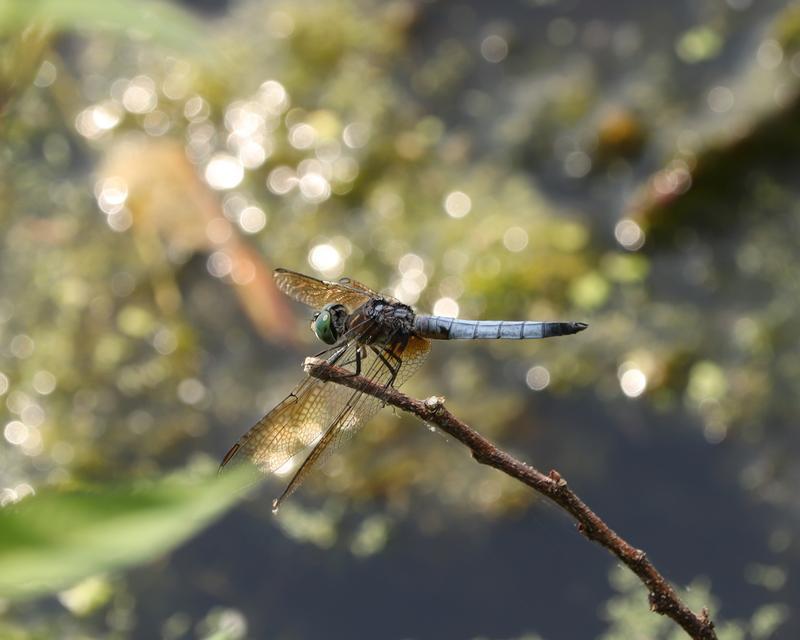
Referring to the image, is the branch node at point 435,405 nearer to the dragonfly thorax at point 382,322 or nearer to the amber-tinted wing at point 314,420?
the amber-tinted wing at point 314,420

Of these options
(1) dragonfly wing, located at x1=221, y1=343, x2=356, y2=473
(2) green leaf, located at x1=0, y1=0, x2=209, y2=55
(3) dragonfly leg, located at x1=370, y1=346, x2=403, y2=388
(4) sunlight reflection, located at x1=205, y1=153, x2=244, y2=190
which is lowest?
(2) green leaf, located at x1=0, y1=0, x2=209, y2=55

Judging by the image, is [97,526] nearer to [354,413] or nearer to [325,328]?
[354,413]

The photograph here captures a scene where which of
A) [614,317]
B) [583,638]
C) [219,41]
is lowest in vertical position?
[583,638]

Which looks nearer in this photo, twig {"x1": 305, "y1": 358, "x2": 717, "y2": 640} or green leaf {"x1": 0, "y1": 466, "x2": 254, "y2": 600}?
green leaf {"x1": 0, "y1": 466, "x2": 254, "y2": 600}

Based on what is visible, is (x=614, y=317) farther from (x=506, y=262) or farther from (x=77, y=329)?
(x=77, y=329)

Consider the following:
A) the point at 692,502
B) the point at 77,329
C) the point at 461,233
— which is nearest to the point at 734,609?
the point at 692,502

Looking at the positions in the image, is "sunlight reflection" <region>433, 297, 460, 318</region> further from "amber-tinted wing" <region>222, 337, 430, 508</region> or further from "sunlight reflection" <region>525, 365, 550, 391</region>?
"amber-tinted wing" <region>222, 337, 430, 508</region>

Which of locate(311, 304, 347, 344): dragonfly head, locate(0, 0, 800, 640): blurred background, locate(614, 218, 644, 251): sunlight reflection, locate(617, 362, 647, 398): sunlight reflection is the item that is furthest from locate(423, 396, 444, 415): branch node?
locate(614, 218, 644, 251): sunlight reflection
